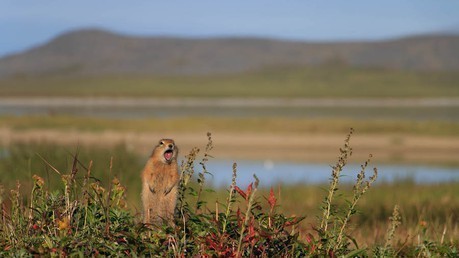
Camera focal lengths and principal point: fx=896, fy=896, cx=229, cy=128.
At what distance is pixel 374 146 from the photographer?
3594 cm

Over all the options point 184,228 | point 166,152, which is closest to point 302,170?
point 166,152

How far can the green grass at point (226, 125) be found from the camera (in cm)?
4181

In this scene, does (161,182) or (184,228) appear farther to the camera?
(161,182)

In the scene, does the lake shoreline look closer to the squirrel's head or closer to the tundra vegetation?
the squirrel's head

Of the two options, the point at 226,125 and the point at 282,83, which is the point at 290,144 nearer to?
the point at 226,125

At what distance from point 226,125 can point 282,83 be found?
112010 millimetres

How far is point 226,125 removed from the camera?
148 feet

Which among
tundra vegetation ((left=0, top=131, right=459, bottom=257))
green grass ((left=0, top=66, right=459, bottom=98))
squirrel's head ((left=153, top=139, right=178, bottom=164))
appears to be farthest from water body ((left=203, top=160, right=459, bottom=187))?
green grass ((left=0, top=66, right=459, bottom=98))

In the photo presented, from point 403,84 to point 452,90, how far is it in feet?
46.8

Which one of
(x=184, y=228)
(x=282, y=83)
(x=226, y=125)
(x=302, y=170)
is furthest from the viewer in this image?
(x=282, y=83)

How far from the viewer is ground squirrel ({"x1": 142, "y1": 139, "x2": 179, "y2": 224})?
241 inches

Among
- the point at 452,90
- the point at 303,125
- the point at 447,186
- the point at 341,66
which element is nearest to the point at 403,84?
the point at 452,90

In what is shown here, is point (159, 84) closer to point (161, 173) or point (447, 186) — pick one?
point (447, 186)

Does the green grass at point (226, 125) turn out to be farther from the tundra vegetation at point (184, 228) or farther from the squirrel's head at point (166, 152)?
the tundra vegetation at point (184, 228)
